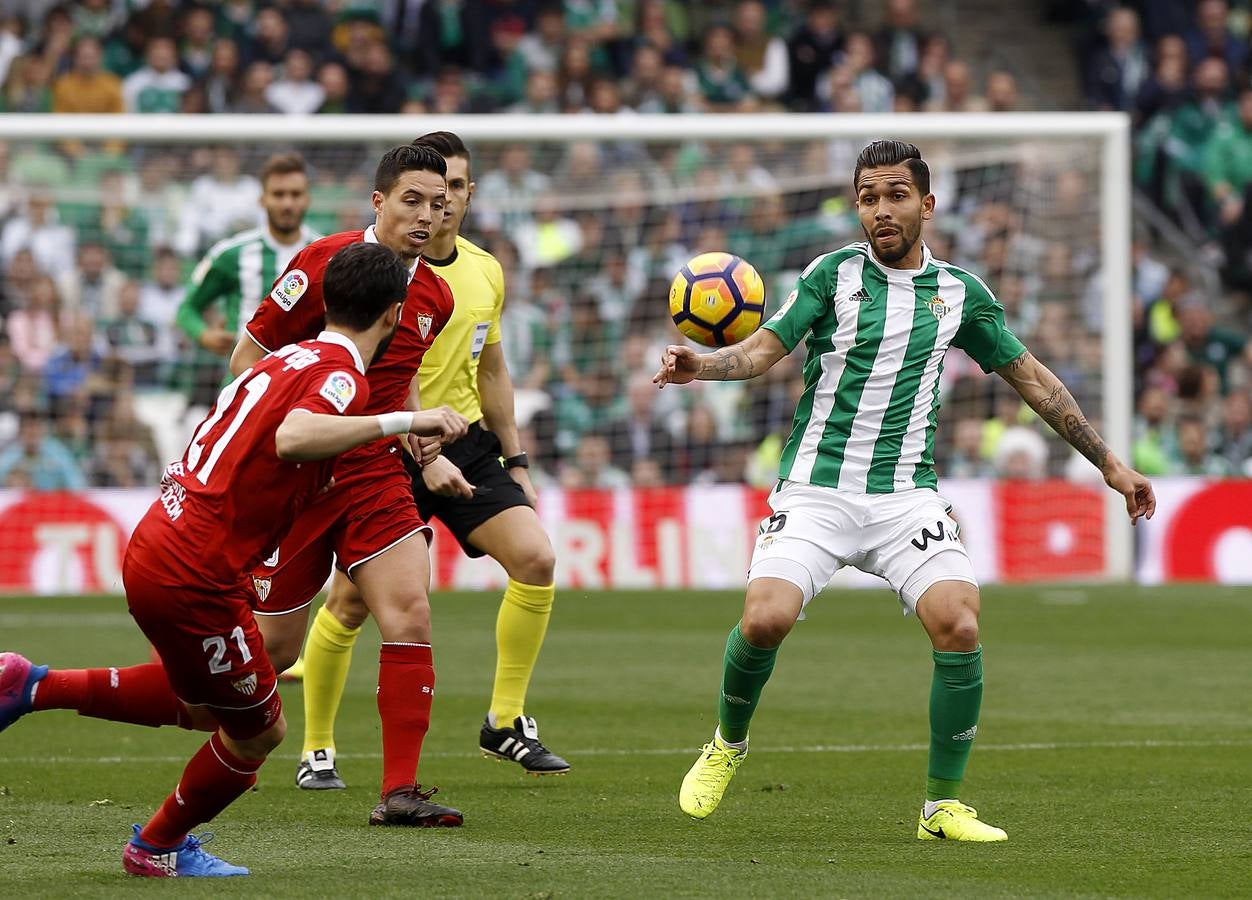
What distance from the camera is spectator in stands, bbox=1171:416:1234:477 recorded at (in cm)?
1895

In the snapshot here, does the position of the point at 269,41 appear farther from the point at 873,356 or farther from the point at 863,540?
the point at 863,540

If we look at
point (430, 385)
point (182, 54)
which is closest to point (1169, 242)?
point (182, 54)

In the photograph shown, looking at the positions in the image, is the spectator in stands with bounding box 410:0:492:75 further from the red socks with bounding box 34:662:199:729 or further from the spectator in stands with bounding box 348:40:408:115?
the red socks with bounding box 34:662:199:729

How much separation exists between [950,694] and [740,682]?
70cm

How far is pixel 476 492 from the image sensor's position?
790 cm

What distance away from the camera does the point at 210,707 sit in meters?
5.62

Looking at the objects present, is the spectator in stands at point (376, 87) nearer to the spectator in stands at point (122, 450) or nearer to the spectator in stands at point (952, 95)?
the spectator in stands at point (122, 450)

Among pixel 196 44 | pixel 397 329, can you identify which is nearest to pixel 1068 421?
pixel 397 329

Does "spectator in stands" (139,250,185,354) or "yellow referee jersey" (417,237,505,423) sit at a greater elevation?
"spectator in stands" (139,250,185,354)

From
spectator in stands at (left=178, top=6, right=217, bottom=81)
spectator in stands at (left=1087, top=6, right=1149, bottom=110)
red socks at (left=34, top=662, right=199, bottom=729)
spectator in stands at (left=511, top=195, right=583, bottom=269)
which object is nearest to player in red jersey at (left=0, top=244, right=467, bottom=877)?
red socks at (left=34, top=662, right=199, bottom=729)

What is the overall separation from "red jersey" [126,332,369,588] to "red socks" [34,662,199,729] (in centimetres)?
54

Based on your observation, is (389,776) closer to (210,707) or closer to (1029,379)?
(210,707)

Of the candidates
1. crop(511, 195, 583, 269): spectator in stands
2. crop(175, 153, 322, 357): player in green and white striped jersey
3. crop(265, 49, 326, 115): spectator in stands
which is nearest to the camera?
crop(175, 153, 322, 357): player in green and white striped jersey

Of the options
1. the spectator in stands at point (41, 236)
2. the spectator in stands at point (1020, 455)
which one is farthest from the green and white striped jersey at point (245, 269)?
the spectator in stands at point (1020, 455)
